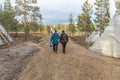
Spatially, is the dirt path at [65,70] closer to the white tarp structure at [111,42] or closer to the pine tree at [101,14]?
the white tarp structure at [111,42]

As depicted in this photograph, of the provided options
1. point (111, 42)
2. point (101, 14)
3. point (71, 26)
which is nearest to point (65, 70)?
point (111, 42)

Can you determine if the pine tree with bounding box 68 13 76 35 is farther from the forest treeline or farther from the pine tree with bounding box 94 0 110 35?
the pine tree with bounding box 94 0 110 35

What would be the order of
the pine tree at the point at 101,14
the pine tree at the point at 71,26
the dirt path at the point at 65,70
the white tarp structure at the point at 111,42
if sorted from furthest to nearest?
the pine tree at the point at 71,26
the pine tree at the point at 101,14
the white tarp structure at the point at 111,42
the dirt path at the point at 65,70

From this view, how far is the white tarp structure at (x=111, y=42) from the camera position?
1027 inches

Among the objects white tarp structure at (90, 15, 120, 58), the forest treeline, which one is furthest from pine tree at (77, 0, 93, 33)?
white tarp structure at (90, 15, 120, 58)

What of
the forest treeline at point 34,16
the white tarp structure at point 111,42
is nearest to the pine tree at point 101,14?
the forest treeline at point 34,16

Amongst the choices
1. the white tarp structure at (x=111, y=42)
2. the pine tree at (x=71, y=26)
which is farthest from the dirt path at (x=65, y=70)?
the pine tree at (x=71, y=26)

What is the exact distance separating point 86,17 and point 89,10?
6.46ft

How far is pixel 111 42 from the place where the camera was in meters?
26.8

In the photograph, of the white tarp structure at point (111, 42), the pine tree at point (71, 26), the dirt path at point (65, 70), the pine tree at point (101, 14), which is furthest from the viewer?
the pine tree at point (71, 26)

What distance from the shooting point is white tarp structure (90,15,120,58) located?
1027 inches

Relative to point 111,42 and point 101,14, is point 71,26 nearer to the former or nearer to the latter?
point 101,14

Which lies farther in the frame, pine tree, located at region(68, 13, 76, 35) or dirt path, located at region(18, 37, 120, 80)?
pine tree, located at region(68, 13, 76, 35)

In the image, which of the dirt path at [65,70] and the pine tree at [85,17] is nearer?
the dirt path at [65,70]
